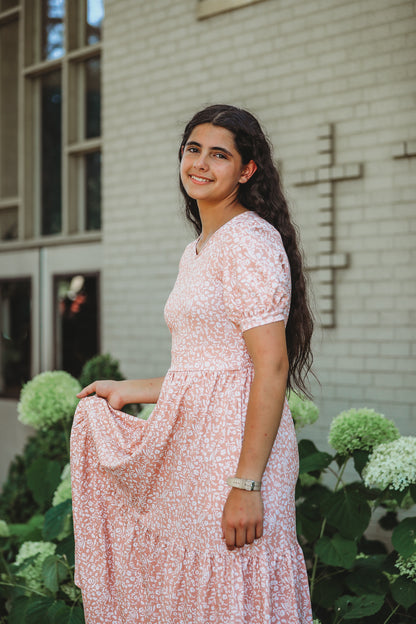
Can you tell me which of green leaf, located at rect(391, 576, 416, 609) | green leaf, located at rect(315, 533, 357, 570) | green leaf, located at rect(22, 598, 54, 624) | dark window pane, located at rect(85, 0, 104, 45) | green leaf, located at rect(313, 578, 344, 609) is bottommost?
green leaf, located at rect(22, 598, 54, 624)

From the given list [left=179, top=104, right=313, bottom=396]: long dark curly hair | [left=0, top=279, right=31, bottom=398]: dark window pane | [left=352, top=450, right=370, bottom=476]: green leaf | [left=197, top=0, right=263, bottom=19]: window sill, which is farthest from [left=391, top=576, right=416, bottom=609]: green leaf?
[left=0, top=279, right=31, bottom=398]: dark window pane

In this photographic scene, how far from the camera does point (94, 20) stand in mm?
6473

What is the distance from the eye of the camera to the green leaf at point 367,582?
2.94 meters

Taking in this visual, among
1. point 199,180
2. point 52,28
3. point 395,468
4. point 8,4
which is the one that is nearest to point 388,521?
point 395,468

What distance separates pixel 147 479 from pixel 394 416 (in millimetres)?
2274

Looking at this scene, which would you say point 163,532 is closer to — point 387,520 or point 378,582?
point 378,582

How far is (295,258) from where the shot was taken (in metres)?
2.27

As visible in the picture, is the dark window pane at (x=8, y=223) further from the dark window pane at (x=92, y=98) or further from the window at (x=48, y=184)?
the dark window pane at (x=92, y=98)

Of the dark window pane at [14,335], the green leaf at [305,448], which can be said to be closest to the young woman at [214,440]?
the green leaf at [305,448]

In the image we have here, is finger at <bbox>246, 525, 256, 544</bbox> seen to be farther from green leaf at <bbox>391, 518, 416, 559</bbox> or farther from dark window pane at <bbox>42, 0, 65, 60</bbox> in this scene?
dark window pane at <bbox>42, 0, 65, 60</bbox>

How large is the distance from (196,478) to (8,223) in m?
5.63

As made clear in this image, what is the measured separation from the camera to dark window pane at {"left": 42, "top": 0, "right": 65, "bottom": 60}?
6766mm

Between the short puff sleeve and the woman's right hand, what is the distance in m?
0.55

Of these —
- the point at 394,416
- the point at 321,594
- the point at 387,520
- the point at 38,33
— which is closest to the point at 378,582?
the point at 321,594
